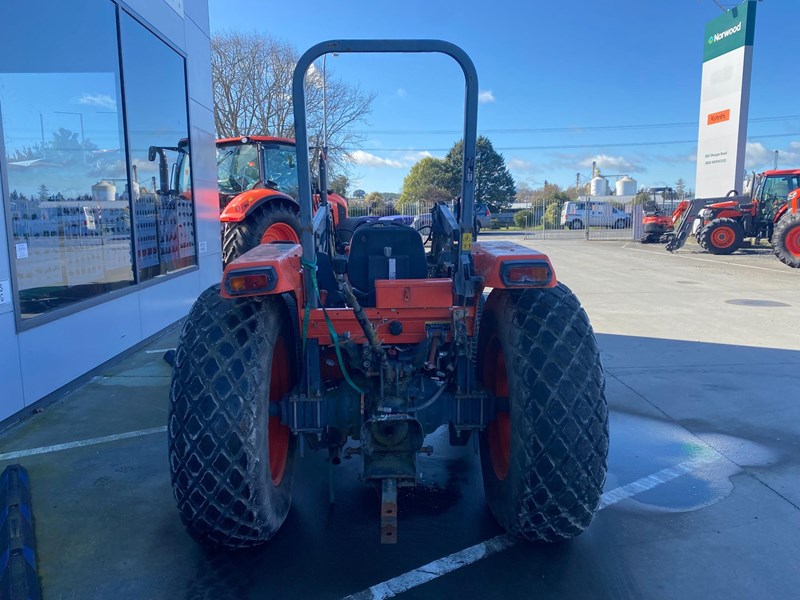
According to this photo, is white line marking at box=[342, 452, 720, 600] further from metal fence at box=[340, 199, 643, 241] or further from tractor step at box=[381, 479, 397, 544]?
metal fence at box=[340, 199, 643, 241]

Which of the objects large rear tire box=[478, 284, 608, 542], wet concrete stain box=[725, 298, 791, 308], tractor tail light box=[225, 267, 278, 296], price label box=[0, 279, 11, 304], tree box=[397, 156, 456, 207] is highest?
tree box=[397, 156, 456, 207]

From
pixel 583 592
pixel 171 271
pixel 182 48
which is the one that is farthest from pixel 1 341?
pixel 182 48

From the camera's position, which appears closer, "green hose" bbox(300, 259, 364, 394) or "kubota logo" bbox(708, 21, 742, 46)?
"green hose" bbox(300, 259, 364, 394)

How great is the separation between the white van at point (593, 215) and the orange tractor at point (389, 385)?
31304mm

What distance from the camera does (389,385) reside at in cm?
296

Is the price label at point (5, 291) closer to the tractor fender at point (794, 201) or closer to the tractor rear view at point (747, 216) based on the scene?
the tractor fender at point (794, 201)

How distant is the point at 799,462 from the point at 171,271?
7.03 meters

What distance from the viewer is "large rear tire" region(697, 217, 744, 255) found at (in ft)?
57.1

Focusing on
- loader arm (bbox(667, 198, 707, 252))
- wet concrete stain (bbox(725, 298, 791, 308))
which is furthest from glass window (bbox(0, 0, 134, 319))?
loader arm (bbox(667, 198, 707, 252))

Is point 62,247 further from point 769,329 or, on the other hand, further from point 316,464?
point 769,329

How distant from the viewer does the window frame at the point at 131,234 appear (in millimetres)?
4559

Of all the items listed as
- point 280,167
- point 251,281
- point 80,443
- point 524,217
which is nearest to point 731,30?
point 524,217

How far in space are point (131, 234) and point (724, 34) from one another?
22776 millimetres

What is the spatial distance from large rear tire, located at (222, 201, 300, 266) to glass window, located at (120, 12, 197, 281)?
0.59 m
